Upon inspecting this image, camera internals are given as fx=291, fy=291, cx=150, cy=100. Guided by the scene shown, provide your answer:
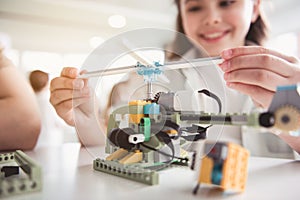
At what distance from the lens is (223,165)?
13.6 inches

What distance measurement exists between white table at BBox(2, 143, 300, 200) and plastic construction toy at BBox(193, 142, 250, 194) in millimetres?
24

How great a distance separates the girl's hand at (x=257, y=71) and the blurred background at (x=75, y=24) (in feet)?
0.90

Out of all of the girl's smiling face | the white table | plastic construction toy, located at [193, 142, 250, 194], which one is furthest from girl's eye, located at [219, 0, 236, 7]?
plastic construction toy, located at [193, 142, 250, 194]

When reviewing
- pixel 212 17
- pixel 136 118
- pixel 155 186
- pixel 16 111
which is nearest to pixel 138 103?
pixel 136 118

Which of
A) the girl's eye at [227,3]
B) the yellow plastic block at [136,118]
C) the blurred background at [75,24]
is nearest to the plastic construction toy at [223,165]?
the yellow plastic block at [136,118]

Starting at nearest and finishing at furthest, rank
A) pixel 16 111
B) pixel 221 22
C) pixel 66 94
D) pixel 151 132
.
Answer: pixel 151 132
pixel 66 94
pixel 16 111
pixel 221 22

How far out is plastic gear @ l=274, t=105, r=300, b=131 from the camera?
0.33 metres

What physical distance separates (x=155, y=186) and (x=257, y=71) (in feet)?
0.84

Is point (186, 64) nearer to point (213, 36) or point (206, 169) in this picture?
point (206, 169)

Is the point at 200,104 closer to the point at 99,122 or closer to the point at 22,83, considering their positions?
the point at 99,122

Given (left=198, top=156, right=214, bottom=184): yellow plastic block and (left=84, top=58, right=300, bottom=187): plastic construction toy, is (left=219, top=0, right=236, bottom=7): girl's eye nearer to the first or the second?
(left=84, top=58, right=300, bottom=187): plastic construction toy

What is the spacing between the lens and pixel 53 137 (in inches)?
33.7

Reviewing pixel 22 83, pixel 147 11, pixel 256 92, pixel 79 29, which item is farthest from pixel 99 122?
pixel 147 11

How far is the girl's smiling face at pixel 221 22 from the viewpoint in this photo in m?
0.89
